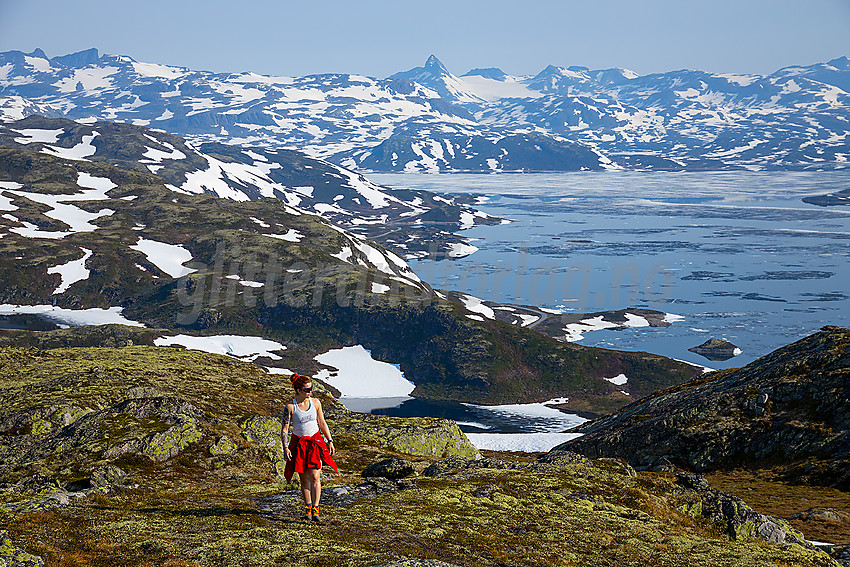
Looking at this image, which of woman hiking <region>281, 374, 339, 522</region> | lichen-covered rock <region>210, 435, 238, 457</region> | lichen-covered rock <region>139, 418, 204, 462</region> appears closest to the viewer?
woman hiking <region>281, 374, 339, 522</region>

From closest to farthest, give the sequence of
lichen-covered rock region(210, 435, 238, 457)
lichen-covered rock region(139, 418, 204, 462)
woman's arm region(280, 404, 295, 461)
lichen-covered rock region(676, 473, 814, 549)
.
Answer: woman's arm region(280, 404, 295, 461)
lichen-covered rock region(676, 473, 814, 549)
lichen-covered rock region(139, 418, 204, 462)
lichen-covered rock region(210, 435, 238, 457)

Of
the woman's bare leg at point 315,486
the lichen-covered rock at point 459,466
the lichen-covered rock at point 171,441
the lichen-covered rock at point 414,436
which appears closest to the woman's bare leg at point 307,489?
the woman's bare leg at point 315,486

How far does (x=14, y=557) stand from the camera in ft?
52.3

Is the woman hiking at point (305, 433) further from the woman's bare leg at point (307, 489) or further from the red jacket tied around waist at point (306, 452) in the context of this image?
the woman's bare leg at point (307, 489)

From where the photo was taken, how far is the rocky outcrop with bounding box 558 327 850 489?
48781mm

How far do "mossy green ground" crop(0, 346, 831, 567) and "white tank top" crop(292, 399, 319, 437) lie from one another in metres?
2.96

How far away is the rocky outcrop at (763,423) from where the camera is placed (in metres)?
48.8

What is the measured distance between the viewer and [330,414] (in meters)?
55.1

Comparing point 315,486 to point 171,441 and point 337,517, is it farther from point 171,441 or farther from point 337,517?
point 171,441

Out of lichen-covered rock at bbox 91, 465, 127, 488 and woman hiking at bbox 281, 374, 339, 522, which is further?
lichen-covered rock at bbox 91, 465, 127, 488

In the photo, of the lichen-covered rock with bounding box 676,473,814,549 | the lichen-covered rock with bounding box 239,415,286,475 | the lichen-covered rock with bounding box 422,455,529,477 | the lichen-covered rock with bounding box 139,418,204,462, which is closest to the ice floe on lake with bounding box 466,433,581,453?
the lichen-covered rock with bounding box 239,415,286,475

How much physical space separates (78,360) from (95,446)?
121ft

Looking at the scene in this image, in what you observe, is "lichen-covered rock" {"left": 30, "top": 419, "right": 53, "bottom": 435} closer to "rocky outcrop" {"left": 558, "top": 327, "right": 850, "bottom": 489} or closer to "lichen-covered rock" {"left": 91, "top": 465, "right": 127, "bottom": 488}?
"lichen-covered rock" {"left": 91, "top": 465, "right": 127, "bottom": 488}

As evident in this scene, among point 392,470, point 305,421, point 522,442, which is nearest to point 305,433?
point 305,421
